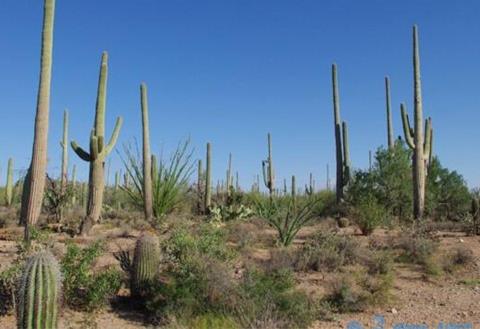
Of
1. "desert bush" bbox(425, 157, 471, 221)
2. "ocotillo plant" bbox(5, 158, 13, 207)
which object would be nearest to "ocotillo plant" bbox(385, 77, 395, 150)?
"desert bush" bbox(425, 157, 471, 221)

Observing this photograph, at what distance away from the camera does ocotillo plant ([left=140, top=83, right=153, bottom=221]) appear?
16.0 m

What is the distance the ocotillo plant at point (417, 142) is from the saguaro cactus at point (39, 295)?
12271mm

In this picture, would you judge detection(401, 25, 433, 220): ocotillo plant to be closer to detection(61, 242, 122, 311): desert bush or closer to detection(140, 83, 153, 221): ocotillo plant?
detection(140, 83, 153, 221): ocotillo plant

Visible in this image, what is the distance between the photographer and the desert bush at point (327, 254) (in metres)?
9.71

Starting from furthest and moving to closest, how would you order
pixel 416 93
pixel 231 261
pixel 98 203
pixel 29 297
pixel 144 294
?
pixel 416 93 → pixel 98 203 → pixel 231 261 → pixel 144 294 → pixel 29 297

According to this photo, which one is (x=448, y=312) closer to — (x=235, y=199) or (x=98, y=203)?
(x=98, y=203)

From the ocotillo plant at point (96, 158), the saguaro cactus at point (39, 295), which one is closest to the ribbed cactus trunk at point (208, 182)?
the ocotillo plant at point (96, 158)

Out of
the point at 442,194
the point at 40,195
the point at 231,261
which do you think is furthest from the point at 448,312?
the point at 442,194

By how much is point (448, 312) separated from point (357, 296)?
47.9 inches

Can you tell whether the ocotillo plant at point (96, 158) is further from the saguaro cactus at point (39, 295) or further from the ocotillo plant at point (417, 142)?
the ocotillo plant at point (417, 142)

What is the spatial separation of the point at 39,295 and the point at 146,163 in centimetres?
1127

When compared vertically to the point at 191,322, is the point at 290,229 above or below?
above

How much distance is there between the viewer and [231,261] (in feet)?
28.3

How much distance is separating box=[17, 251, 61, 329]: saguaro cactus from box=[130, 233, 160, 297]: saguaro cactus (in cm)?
208
